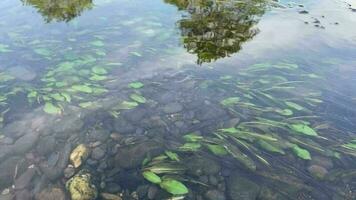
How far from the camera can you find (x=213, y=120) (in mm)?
5691

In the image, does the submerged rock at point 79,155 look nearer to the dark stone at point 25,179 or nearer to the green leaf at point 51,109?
the dark stone at point 25,179

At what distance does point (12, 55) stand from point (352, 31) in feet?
28.2

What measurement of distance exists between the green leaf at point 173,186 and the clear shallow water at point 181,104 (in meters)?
0.02

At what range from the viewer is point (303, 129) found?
17.9 feet

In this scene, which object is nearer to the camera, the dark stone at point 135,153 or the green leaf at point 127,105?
→ the dark stone at point 135,153

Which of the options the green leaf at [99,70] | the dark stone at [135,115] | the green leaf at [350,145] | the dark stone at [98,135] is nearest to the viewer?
the green leaf at [350,145]

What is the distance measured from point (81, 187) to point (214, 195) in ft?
5.59

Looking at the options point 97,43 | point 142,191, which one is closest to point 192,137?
point 142,191

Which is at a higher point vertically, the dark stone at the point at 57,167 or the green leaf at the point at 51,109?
the green leaf at the point at 51,109

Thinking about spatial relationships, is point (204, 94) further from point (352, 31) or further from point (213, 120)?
point (352, 31)

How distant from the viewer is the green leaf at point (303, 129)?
17.7 ft

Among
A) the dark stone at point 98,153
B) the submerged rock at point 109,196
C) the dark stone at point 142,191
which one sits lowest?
the submerged rock at point 109,196

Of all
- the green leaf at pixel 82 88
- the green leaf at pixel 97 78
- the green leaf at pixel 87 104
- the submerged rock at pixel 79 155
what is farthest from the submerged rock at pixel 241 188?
the green leaf at pixel 97 78

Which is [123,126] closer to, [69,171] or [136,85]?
[69,171]
